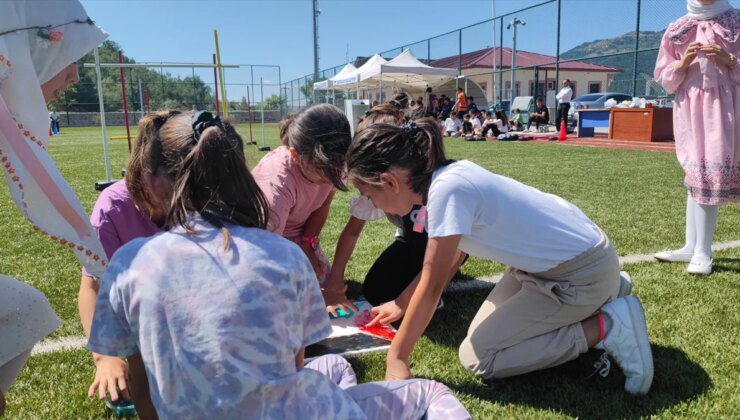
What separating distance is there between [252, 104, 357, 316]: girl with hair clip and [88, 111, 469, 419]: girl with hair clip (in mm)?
796

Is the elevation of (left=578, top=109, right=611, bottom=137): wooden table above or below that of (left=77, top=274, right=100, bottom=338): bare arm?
above

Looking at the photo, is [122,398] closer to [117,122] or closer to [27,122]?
[27,122]

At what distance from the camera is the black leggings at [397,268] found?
3016 millimetres

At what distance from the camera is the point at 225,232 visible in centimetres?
118

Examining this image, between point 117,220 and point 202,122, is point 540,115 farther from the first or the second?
point 202,122

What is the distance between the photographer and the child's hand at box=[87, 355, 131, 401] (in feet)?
5.89

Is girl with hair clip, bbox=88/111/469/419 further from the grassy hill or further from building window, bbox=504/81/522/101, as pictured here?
building window, bbox=504/81/522/101

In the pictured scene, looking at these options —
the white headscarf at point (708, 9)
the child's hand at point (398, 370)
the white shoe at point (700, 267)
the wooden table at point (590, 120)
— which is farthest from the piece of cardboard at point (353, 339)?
the wooden table at point (590, 120)

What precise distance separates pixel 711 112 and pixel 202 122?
313 cm

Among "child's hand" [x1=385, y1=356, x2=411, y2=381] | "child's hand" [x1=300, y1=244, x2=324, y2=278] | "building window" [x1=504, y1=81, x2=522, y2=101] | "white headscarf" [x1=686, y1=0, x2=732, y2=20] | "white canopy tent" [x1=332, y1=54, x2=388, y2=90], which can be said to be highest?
"white canopy tent" [x1=332, y1=54, x2=388, y2=90]

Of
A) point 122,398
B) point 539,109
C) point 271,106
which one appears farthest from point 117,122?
point 122,398

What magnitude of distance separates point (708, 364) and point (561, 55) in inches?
719

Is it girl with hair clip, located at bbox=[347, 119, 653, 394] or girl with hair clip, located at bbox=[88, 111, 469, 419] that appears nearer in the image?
girl with hair clip, located at bbox=[88, 111, 469, 419]

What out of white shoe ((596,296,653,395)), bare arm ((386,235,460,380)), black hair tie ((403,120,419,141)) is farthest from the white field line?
black hair tie ((403,120,419,141))
